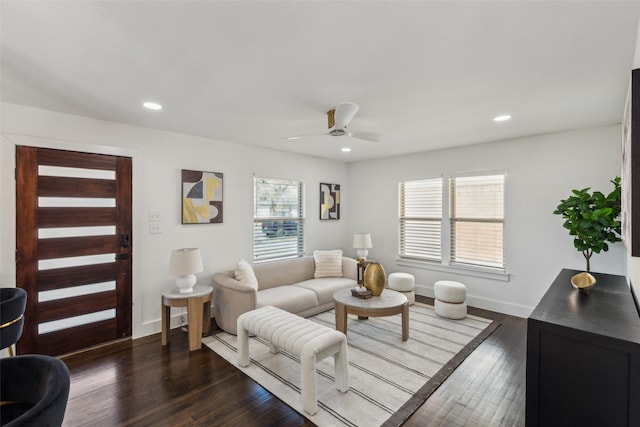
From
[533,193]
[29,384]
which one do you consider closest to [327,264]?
[533,193]

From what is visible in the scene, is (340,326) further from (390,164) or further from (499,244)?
(390,164)

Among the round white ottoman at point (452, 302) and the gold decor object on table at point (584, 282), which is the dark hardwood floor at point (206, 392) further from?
the gold decor object on table at point (584, 282)

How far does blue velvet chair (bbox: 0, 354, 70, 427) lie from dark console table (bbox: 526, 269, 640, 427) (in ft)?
6.63

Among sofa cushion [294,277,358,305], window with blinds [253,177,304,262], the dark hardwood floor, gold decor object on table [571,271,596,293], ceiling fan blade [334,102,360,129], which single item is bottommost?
the dark hardwood floor

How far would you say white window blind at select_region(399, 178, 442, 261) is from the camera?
489 centimetres

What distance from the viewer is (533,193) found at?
12.8 ft

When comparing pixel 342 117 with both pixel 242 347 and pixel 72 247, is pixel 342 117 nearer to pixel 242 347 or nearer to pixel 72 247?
pixel 242 347

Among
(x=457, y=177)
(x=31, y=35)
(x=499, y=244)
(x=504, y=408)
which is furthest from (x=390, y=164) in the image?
(x=31, y=35)

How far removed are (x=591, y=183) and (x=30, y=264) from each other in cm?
616

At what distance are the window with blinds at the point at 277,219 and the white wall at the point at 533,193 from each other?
7.09ft

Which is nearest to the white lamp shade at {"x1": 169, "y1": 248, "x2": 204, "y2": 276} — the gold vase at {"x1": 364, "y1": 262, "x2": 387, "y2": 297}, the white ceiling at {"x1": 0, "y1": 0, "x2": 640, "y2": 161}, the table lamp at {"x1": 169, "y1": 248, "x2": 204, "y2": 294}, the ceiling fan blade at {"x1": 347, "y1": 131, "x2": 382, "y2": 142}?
the table lamp at {"x1": 169, "y1": 248, "x2": 204, "y2": 294}

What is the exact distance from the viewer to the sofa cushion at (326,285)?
4.10 meters

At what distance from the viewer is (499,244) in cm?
425

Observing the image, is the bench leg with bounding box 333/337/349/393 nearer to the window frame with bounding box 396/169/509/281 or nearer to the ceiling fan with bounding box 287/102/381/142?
the ceiling fan with bounding box 287/102/381/142
